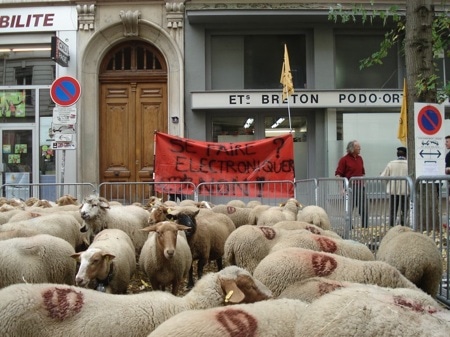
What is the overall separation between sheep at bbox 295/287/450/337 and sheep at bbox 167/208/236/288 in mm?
4020

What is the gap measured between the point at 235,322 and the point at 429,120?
567 centimetres

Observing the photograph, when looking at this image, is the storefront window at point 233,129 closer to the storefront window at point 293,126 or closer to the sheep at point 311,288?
the storefront window at point 293,126

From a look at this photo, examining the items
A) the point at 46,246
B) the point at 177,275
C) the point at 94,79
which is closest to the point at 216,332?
the point at 46,246

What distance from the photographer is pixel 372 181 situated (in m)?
6.88

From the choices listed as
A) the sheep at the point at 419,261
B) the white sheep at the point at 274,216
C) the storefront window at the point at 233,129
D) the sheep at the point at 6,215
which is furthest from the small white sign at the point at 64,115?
the storefront window at the point at 233,129

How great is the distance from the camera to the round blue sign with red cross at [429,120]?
695cm

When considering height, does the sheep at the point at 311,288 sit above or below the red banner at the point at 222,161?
below

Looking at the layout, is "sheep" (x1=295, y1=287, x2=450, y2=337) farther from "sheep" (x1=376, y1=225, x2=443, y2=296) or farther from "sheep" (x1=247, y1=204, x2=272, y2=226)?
"sheep" (x1=247, y1=204, x2=272, y2=226)

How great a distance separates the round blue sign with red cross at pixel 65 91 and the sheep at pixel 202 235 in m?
3.50

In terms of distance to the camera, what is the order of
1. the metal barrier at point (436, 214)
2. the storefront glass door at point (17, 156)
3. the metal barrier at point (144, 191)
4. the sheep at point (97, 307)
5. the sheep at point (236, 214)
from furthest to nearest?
the storefront glass door at point (17, 156) → the metal barrier at point (144, 191) → the sheep at point (236, 214) → the metal barrier at point (436, 214) → the sheep at point (97, 307)

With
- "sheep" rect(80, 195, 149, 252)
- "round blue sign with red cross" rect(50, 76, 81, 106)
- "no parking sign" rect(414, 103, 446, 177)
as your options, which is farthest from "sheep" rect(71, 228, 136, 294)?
"no parking sign" rect(414, 103, 446, 177)

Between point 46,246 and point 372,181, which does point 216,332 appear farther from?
point 372,181

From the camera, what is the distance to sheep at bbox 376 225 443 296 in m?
4.43

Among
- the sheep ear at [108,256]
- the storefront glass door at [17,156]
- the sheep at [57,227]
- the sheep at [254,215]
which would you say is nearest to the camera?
the sheep ear at [108,256]
